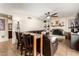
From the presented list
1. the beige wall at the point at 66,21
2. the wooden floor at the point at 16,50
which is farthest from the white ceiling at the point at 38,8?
the wooden floor at the point at 16,50

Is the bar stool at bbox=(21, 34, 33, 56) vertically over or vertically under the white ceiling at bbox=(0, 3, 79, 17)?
under


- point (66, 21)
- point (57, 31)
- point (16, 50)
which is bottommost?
point (16, 50)

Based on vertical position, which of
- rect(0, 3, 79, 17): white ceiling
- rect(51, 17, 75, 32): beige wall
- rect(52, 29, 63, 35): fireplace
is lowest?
rect(52, 29, 63, 35): fireplace

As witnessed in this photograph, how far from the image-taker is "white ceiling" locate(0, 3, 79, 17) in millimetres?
2490

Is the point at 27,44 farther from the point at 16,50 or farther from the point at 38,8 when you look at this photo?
the point at 38,8

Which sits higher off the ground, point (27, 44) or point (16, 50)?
point (27, 44)

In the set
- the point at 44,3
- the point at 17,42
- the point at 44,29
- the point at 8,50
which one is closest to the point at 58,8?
the point at 44,3

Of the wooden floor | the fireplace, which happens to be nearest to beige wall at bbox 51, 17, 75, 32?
the fireplace

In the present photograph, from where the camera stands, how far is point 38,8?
Result: 252cm

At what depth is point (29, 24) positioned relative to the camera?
2.47 m

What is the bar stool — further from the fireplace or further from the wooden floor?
the fireplace

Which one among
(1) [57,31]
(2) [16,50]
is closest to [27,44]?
(2) [16,50]

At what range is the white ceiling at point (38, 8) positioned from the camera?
2490 millimetres

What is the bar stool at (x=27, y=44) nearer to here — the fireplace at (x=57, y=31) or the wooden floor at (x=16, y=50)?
the wooden floor at (x=16, y=50)
